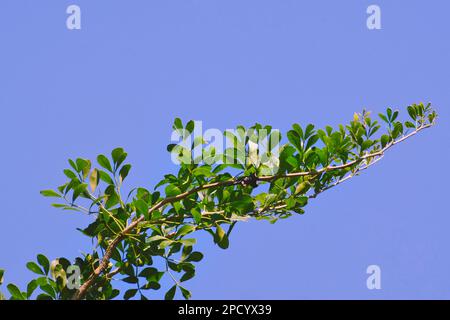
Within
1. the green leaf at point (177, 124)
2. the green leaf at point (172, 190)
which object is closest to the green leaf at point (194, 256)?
the green leaf at point (172, 190)

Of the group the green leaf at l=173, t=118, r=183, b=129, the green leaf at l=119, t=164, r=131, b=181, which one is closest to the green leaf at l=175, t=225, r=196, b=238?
the green leaf at l=119, t=164, r=131, b=181

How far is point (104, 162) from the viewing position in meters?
4.36

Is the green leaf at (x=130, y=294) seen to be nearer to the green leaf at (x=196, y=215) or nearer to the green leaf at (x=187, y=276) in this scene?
the green leaf at (x=187, y=276)

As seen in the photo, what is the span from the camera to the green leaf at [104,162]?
4.35 m

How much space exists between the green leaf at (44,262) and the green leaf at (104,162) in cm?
59

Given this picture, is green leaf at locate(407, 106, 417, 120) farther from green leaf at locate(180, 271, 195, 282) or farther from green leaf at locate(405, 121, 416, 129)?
green leaf at locate(180, 271, 195, 282)

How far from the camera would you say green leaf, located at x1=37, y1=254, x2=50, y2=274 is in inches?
170

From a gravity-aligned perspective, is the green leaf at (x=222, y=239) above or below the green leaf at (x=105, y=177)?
below

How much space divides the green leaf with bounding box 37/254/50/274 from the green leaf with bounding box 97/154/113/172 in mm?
585

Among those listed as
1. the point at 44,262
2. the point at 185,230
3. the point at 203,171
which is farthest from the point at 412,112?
the point at 44,262

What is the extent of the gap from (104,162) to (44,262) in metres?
0.63

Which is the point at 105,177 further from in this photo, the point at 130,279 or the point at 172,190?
the point at 130,279

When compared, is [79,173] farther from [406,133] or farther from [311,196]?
[406,133]
